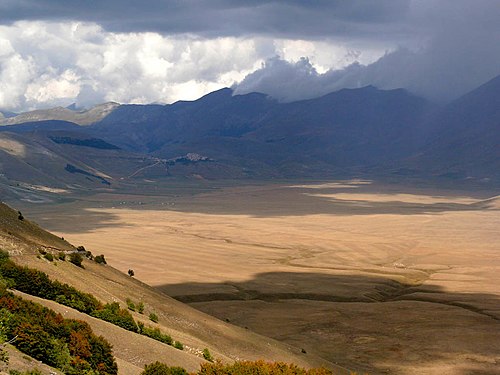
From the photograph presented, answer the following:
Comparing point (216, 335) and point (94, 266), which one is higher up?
point (94, 266)

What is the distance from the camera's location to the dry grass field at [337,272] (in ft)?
170

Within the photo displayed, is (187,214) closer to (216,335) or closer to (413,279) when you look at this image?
(413,279)

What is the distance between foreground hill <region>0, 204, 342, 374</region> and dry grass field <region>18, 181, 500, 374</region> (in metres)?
10.0

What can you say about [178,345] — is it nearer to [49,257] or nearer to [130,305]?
[130,305]

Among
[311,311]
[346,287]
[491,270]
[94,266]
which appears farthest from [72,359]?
[491,270]

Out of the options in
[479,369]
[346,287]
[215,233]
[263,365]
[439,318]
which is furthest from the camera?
[215,233]

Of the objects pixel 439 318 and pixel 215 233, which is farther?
pixel 215 233

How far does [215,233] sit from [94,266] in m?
84.2

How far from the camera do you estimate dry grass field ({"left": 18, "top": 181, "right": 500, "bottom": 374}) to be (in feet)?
170

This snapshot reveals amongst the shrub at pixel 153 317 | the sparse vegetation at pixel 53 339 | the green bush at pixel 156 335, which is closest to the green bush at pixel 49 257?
the shrub at pixel 153 317

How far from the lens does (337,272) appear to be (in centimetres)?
8694

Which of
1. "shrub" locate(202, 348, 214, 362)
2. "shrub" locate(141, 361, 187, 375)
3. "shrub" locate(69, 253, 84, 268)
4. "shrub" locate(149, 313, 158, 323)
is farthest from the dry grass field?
"shrub" locate(141, 361, 187, 375)

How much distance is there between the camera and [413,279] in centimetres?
8381

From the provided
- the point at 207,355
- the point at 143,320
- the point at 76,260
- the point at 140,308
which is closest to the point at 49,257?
the point at 76,260
